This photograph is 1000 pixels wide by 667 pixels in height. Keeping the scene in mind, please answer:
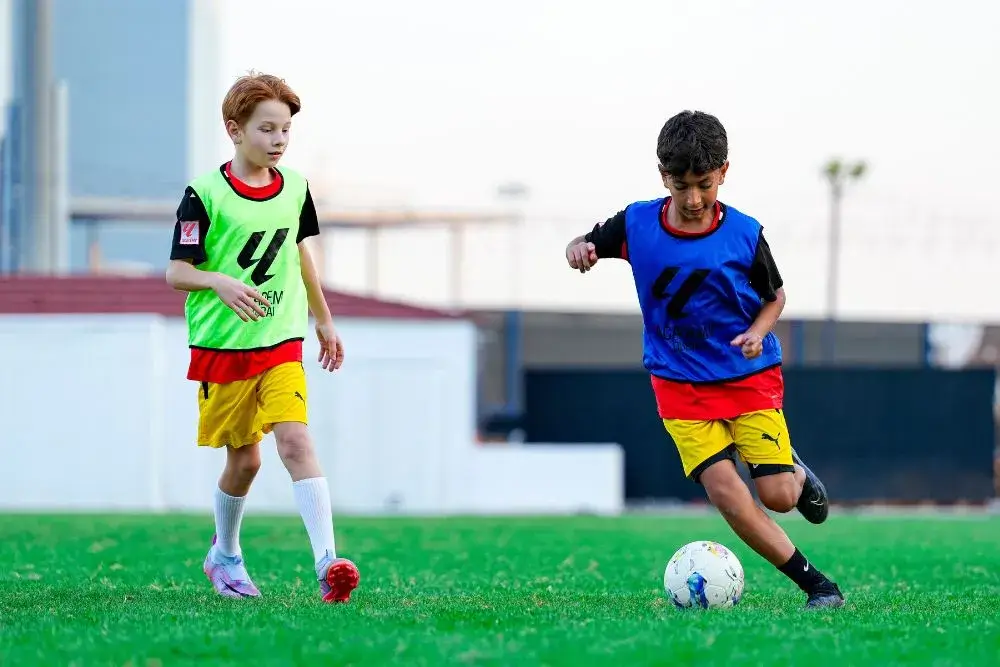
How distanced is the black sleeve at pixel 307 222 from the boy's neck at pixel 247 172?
20cm

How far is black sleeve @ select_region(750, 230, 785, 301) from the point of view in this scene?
19.9ft

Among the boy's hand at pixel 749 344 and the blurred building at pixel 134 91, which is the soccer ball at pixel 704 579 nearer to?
the boy's hand at pixel 749 344

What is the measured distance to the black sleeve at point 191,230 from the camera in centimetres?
Answer: 620

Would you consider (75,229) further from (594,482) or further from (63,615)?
(63,615)

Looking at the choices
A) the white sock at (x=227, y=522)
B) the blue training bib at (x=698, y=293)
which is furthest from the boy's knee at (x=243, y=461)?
the blue training bib at (x=698, y=293)

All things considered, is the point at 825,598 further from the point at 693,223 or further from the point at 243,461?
the point at 243,461

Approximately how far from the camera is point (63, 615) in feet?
18.1

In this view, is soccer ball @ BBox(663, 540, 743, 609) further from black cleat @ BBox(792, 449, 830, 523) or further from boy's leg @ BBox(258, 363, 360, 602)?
boy's leg @ BBox(258, 363, 360, 602)

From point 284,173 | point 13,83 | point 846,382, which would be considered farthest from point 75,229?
point 284,173

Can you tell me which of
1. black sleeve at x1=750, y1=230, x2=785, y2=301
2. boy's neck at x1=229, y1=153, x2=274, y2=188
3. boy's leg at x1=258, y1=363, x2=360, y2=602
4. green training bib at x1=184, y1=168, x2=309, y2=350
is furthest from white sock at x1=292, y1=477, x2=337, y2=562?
black sleeve at x1=750, y1=230, x2=785, y2=301

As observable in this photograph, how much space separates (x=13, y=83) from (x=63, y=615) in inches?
1409

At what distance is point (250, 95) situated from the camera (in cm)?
624

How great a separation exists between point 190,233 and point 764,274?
221 cm

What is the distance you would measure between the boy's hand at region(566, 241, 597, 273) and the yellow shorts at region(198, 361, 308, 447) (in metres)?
1.14
